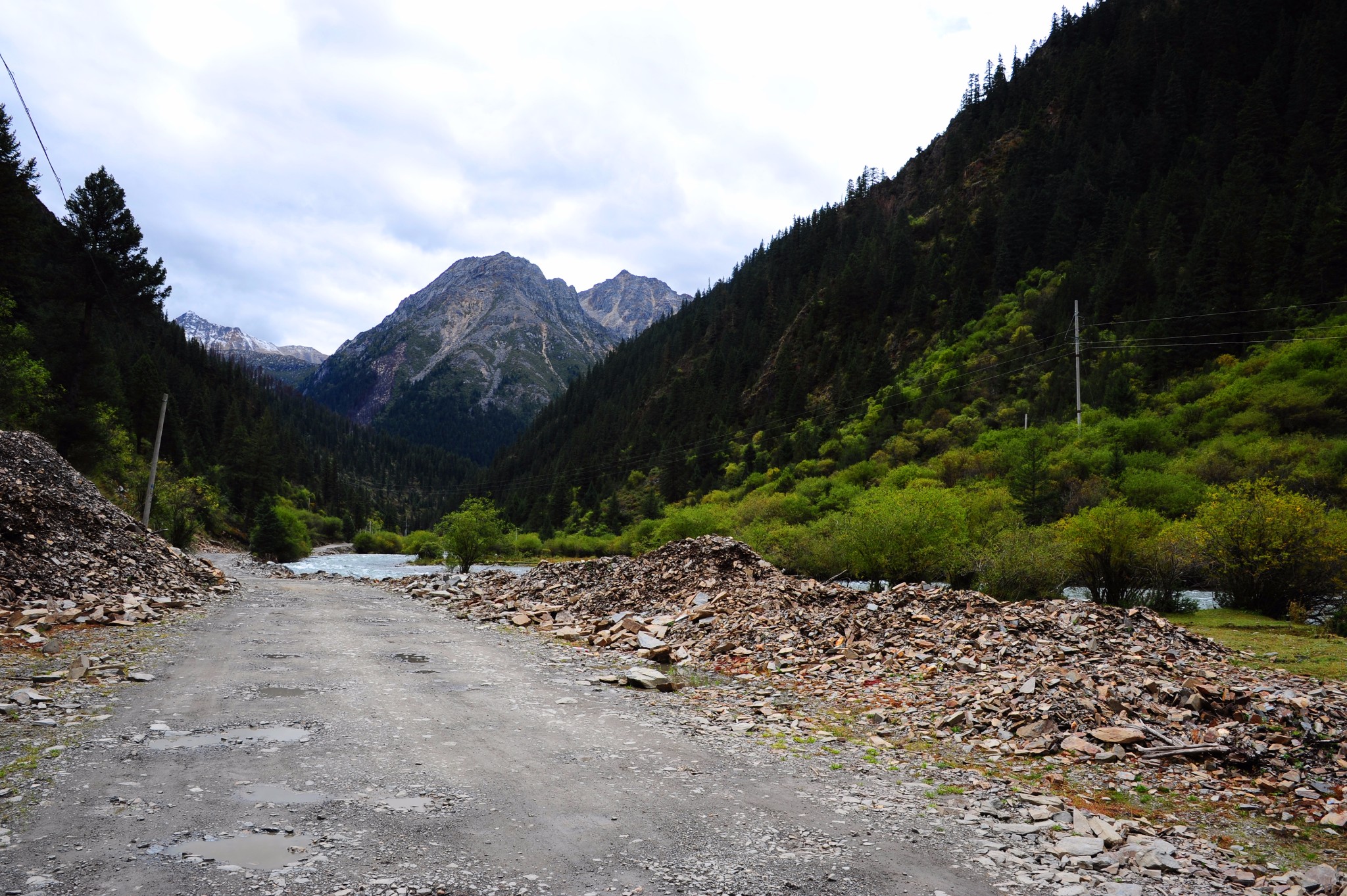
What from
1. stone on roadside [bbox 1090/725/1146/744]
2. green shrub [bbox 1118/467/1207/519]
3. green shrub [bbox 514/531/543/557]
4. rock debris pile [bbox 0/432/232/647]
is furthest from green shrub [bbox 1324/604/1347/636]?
green shrub [bbox 514/531/543/557]

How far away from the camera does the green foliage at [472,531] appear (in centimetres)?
4572

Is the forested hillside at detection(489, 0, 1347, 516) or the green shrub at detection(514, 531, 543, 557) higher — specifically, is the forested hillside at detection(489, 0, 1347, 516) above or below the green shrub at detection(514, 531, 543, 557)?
above

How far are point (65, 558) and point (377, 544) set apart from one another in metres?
97.7

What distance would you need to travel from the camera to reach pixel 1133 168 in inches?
3494

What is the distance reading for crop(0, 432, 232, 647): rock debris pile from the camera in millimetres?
15664

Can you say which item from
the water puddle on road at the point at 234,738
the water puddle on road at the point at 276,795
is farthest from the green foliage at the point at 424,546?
the water puddle on road at the point at 276,795

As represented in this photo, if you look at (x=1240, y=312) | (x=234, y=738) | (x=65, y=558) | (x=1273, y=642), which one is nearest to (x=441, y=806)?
(x=234, y=738)

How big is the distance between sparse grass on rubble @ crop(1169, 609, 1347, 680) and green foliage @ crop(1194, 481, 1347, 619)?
1.00 m

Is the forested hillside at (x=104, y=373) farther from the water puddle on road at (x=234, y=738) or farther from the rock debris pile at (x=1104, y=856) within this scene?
the rock debris pile at (x=1104, y=856)

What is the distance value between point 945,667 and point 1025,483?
116 feet

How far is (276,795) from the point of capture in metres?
6.16

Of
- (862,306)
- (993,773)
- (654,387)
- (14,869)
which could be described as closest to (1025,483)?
(993,773)

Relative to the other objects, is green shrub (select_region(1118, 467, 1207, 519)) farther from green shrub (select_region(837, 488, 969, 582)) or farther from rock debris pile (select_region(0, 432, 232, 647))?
rock debris pile (select_region(0, 432, 232, 647))

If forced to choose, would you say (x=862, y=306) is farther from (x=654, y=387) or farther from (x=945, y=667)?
(x=945, y=667)
